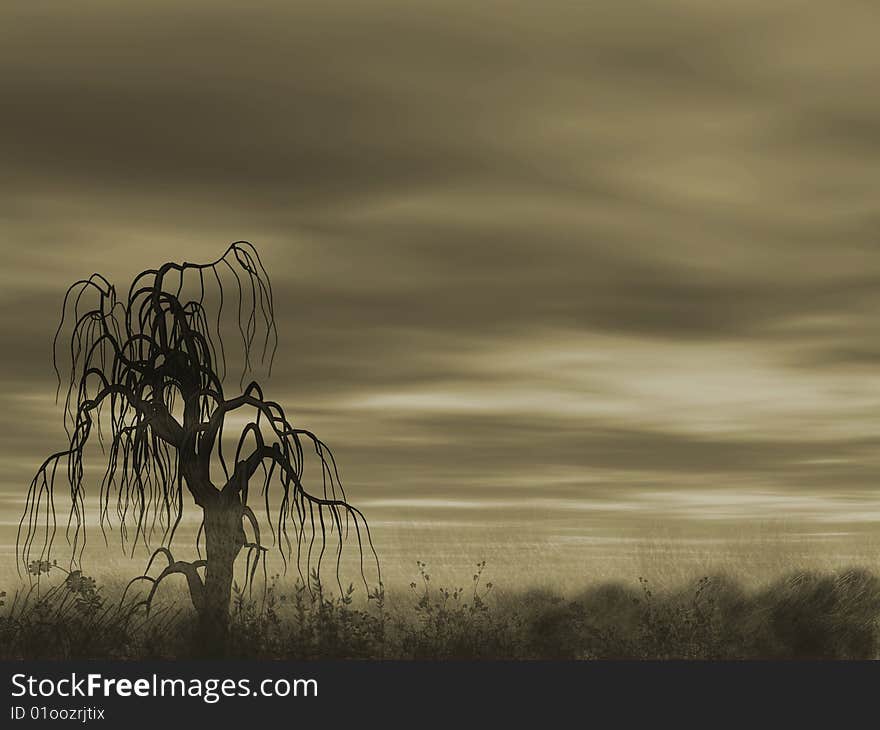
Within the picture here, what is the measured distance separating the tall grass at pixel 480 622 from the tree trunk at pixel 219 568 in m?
0.20

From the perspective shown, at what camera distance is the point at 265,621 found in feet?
61.5

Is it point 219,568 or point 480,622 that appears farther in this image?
point 480,622

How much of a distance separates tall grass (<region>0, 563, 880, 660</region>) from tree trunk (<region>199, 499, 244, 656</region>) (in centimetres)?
20

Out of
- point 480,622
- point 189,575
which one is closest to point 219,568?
point 189,575

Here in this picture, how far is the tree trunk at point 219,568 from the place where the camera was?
1806 centimetres

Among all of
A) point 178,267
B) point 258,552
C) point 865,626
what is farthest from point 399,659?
point 865,626

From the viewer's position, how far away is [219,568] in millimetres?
18156

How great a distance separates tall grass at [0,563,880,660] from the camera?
18.6 metres

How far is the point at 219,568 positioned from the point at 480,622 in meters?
4.14

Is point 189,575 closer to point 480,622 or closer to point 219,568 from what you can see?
point 219,568

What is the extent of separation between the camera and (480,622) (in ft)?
65.8

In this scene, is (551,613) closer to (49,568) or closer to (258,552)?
(258,552)

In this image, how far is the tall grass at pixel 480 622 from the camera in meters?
18.6

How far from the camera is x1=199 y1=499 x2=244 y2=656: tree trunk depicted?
18062mm
